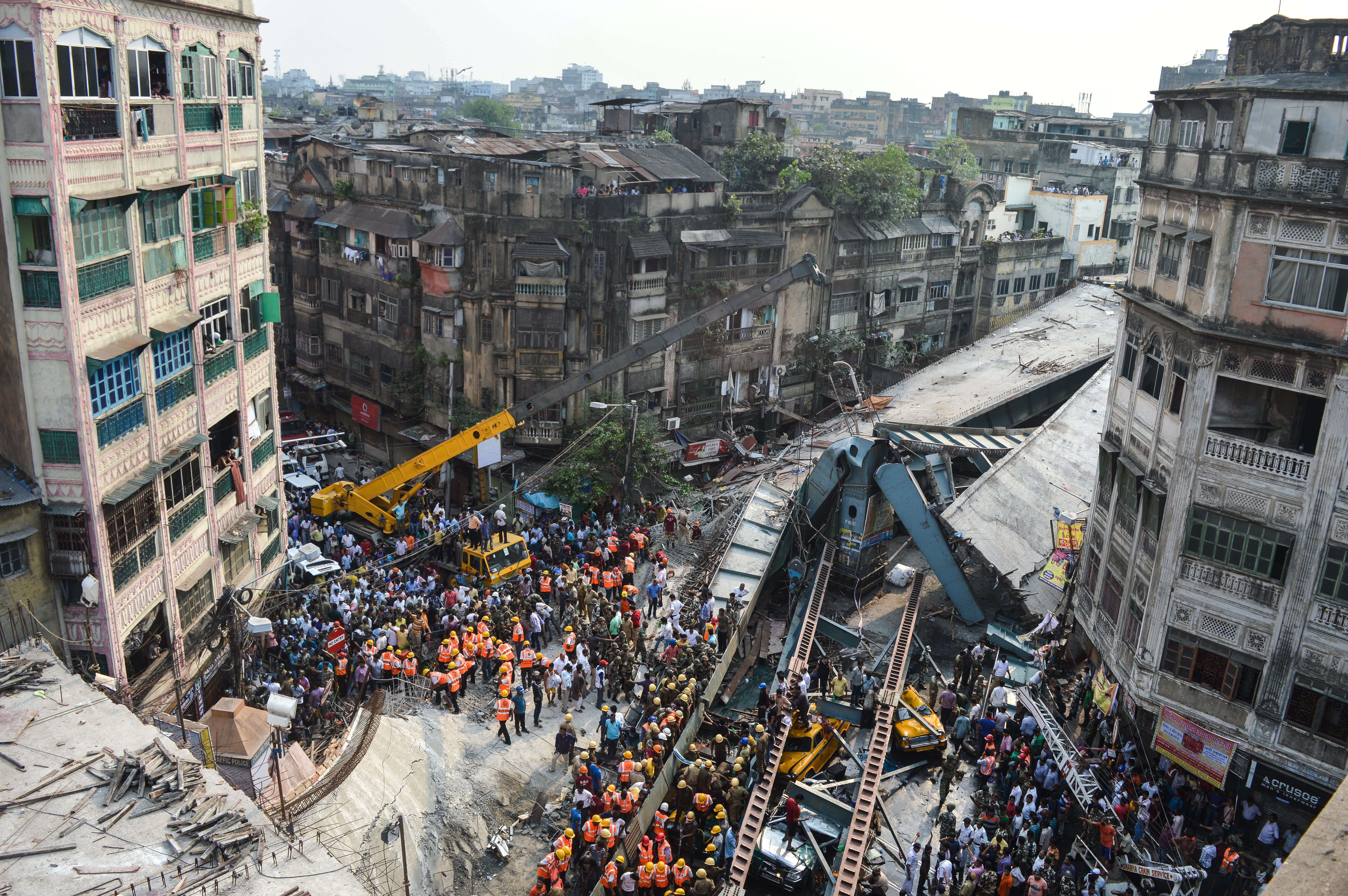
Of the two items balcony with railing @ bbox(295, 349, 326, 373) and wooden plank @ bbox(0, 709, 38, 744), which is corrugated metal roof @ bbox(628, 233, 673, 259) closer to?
balcony with railing @ bbox(295, 349, 326, 373)

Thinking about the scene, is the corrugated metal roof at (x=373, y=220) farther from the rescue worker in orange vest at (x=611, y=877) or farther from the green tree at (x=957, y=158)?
the green tree at (x=957, y=158)

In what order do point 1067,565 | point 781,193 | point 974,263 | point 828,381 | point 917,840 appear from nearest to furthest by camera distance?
point 917,840, point 1067,565, point 781,193, point 828,381, point 974,263

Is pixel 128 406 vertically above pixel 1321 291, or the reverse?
pixel 1321 291

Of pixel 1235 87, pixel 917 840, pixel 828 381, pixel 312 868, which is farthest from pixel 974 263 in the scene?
pixel 312 868

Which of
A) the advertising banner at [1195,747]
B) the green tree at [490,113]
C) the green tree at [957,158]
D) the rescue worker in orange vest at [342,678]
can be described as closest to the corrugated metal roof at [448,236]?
the rescue worker in orange vest at [342,678]

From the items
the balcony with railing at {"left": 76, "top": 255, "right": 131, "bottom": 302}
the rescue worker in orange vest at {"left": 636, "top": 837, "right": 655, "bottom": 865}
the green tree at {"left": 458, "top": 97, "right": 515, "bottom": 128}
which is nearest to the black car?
the rescue worker in orange vest at {"left": 636, "top": 837, "right": 655, "bottom": 865}

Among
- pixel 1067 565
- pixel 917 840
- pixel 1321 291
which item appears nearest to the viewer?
pixel 1321 291

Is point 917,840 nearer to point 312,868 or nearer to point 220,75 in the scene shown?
point 312,868
